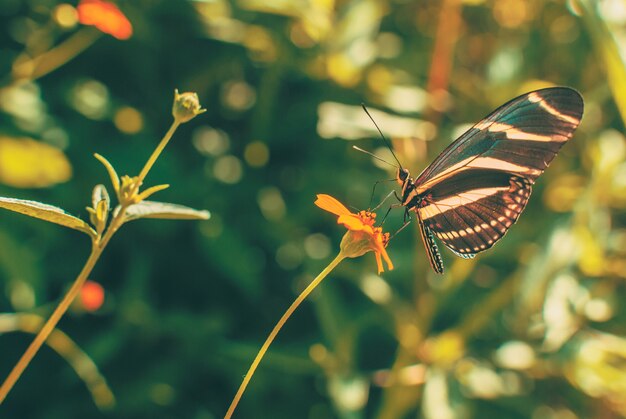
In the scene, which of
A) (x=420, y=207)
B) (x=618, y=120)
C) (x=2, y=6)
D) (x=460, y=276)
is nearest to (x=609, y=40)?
(x=420, y=207)

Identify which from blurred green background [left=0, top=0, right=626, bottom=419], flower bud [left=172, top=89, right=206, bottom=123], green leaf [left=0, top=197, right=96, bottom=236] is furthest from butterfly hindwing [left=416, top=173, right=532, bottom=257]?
green leaf [left=0, top=197, right=96, bottom=236]

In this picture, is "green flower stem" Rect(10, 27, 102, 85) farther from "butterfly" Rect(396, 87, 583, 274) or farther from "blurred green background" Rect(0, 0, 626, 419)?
"butterfly" Rect(396, 87, 583, 274)

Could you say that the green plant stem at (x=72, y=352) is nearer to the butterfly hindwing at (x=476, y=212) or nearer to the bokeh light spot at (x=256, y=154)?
the bokeh light spot at (x=256, y=154)

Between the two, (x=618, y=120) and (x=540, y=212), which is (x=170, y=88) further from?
(x=618, y=120)

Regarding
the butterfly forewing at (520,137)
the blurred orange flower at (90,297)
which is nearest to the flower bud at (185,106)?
the butterfly forewing at (520,137)

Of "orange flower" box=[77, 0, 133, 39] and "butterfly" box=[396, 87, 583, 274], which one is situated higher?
"orange flower" box=[77, 0, 133, 39]

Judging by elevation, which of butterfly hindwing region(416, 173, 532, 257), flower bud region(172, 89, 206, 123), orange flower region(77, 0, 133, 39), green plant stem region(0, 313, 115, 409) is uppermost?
orange flower region(77, 0, 133, 39)
